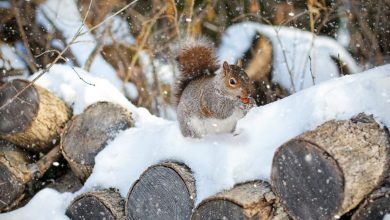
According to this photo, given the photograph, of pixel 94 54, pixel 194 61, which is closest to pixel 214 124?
pixel 194 61

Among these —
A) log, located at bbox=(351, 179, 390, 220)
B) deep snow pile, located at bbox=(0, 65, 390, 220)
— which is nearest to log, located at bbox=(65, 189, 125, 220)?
deep snow pile, located at bbox=(0, 65, 390, 220)

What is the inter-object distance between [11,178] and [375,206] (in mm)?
2158

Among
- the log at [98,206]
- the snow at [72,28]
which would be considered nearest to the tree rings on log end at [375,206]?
the log at [98,206]

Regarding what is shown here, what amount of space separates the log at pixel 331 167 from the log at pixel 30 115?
5.39ft

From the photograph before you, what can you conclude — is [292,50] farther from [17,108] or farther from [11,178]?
[11,178]

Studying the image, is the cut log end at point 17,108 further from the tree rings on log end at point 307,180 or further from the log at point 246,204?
the tree rings on log end at point 307,180

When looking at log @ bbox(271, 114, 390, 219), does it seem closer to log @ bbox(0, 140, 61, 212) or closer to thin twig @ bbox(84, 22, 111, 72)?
log @ bbox(0, 140, 61, 212)

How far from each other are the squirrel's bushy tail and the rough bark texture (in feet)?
3.66

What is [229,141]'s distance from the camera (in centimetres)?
230

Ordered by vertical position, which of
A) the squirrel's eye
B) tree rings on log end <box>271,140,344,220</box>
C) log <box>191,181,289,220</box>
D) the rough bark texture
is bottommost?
the rough bark texture

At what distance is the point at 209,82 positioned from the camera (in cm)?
262

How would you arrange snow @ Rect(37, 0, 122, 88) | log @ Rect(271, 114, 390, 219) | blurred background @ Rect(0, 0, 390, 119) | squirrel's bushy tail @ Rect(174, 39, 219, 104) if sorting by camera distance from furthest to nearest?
1. snow @ Rect(37, 0, 122, 88)
2. blurred background @ Rect(0, 0, 390, 119)
3. squirrel's bushy tail @ Rect(174, 39, 219, 104)
4. log @ Rect(271, 114, 390, 219)

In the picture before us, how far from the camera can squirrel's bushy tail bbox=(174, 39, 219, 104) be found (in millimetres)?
2715

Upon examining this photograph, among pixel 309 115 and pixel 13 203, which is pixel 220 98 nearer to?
pixel 309 115
